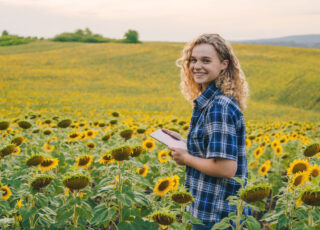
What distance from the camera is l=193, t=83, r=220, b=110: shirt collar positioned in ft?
7.55

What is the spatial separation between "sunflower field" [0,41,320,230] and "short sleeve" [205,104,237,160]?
24cm

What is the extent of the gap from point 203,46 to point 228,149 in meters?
0.75

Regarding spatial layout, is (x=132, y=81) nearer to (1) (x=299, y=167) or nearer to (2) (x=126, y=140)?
(2) (x=126, y=140)

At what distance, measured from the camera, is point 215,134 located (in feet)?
6.69

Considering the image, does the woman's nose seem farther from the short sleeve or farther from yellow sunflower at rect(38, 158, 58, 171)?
yellow sunflower at rect(38, 158, 58, 171)

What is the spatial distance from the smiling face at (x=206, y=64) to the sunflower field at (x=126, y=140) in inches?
26.6

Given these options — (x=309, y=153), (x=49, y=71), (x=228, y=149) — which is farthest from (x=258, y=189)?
(x=49, y=71)

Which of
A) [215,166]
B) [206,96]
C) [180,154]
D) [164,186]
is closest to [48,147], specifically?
[164,186]

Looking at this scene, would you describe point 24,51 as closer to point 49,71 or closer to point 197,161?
point 49,71

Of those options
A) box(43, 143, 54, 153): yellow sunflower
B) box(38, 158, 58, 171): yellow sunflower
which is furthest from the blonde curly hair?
box(43, 143, 54, 153): yellow sunflower

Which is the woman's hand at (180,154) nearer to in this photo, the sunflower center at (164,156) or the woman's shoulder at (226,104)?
the woman's shoulder at (226,104)

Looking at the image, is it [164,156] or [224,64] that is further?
[164,156]

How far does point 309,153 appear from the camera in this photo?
2.89 meters

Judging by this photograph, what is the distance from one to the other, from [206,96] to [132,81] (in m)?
29.9
